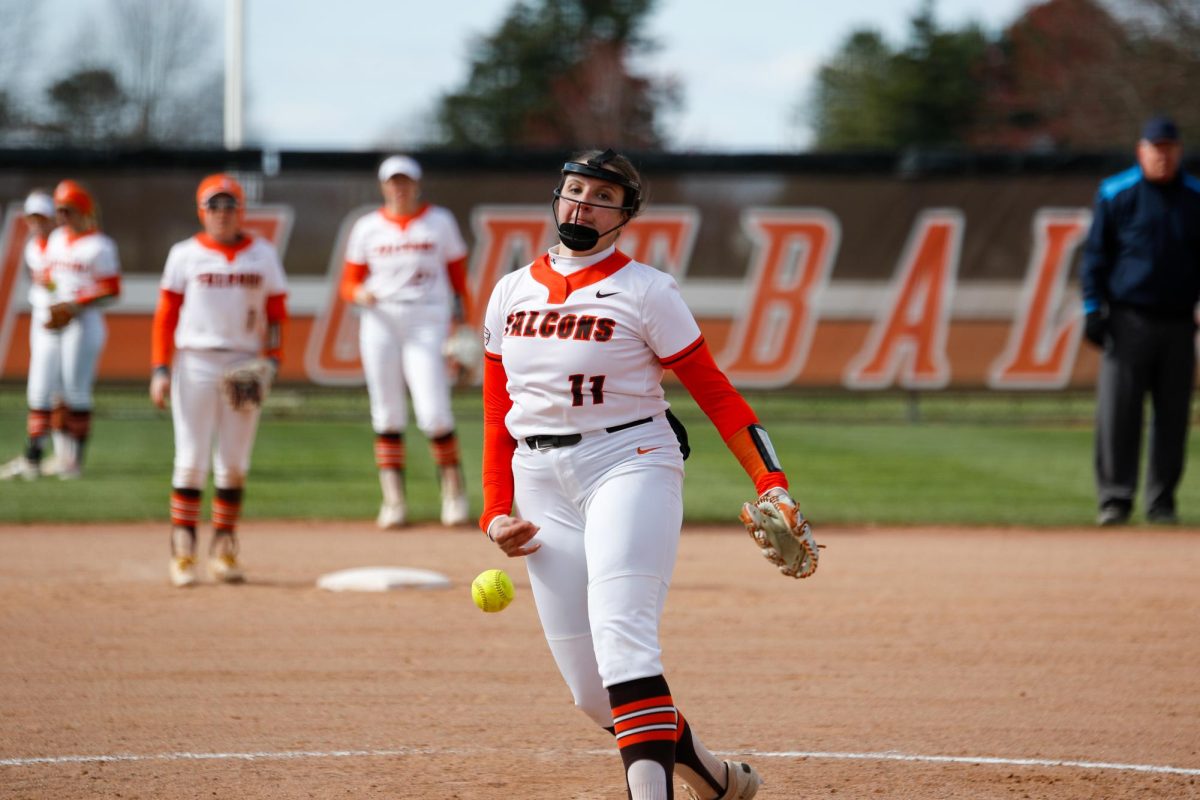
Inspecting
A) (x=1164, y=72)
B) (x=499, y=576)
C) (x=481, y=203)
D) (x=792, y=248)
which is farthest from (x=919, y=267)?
(x=1164, y=72)

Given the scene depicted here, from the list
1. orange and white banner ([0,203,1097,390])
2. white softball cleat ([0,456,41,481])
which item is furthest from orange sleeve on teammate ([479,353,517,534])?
orange and white banner ([0,203,1097,390])

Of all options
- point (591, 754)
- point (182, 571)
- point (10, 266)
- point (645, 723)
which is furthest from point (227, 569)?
point (10, 266)

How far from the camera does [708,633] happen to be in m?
6.98

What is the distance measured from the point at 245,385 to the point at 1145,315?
6071mm

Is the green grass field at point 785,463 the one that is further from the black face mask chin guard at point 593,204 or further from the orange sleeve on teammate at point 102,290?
the black face mask chin guard at point 593,204

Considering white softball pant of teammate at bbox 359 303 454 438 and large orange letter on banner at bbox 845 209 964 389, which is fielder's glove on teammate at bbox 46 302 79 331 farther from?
large orange letter on banner at bbox 845 209 964 389

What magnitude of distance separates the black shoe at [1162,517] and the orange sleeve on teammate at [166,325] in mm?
6621

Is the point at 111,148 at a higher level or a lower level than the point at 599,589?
higher

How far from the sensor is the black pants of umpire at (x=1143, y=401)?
10133mm

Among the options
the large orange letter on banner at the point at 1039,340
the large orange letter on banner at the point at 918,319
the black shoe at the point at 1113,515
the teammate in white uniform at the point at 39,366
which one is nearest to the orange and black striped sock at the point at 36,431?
the teammate in white uniform at the point at 39,366

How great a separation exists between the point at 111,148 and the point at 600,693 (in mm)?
14231

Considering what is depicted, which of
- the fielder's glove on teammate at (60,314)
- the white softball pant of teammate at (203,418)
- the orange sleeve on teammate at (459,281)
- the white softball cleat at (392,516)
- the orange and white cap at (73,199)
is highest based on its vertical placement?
the orange and white cap at (73,199)

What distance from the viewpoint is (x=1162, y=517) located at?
33.9 ft

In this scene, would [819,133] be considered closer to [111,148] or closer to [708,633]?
[111,148]
